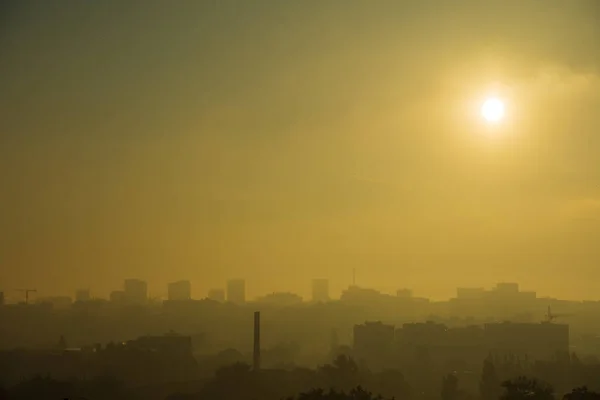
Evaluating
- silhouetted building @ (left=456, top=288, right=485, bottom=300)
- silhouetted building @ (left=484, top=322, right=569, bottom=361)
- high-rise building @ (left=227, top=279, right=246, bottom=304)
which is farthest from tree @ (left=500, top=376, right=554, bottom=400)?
silhouetted building @ (left=456, top=288, right=485, bottom=300)

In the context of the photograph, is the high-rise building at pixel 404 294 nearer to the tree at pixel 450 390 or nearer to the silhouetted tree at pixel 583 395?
the tree at pixel 450 390

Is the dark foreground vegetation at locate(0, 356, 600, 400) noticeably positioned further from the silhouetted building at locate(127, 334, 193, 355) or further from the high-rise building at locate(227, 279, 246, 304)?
the high-rise building at locate(227, 279, 246, 304)

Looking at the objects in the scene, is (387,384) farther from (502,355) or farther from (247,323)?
(247,323)

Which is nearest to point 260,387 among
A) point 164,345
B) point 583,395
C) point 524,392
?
point 524,392

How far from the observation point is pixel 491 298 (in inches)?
2621

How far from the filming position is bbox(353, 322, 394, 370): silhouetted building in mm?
33969

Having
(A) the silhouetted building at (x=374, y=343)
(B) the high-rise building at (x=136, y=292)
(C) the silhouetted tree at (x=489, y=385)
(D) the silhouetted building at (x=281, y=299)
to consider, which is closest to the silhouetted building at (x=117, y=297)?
(B) the high-rise building at (x=136, y=292)

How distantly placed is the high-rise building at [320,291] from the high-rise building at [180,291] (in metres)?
11.9

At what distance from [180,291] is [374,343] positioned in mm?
28076

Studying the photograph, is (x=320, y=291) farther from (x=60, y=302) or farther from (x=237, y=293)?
(x=60, y=302)

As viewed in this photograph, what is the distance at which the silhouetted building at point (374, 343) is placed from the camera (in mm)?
33969

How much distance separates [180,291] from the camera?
60281 millimetres

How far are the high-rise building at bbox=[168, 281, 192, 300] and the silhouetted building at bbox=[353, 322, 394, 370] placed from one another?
2593 centimetres

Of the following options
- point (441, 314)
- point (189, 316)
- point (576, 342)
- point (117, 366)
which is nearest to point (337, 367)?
point (117, 366)
